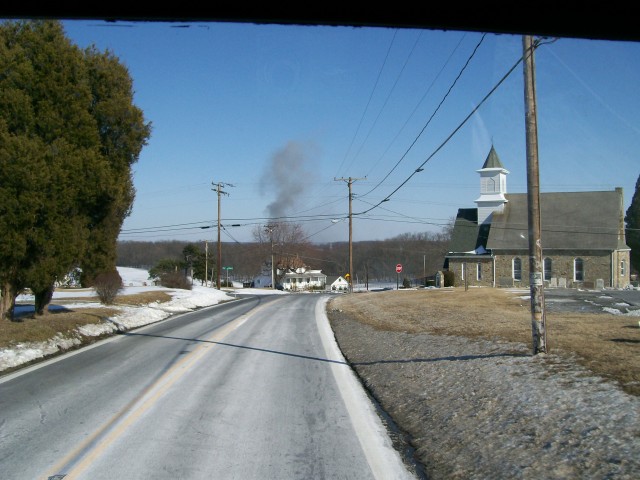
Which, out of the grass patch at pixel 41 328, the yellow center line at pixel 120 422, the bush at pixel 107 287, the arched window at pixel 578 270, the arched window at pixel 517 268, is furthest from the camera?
the arched window at pixel 517 268

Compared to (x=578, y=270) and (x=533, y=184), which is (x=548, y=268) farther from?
(x=533, y=184)

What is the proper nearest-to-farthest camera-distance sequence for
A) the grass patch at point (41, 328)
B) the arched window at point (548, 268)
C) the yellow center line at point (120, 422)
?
the yellow center line at point (120, 422) → the grass patch at point (41, 328) → the arched window at point (548, 268)

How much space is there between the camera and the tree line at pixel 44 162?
15.7 meters

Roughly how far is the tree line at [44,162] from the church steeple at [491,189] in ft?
140

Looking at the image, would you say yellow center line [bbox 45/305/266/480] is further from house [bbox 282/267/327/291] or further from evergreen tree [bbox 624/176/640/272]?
house [bbox 282/267/327/291]

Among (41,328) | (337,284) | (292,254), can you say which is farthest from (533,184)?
(337,284)

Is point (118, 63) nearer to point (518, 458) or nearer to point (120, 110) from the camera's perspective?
point (120, 110)

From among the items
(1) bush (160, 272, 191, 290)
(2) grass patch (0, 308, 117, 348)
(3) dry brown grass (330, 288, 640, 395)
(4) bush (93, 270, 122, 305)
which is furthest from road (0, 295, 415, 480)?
(1) bush (160, 272, 191, 290)

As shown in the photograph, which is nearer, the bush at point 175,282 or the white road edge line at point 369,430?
the white road edge line at point 369,430

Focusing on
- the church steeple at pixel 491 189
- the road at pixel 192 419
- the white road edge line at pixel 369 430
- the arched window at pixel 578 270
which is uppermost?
the church steeple at pixel 491 189

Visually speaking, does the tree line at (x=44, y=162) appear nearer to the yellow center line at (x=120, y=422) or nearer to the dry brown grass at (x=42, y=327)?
the dry brown grass at (x=42, y=327)

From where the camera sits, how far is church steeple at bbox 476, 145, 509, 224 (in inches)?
2224

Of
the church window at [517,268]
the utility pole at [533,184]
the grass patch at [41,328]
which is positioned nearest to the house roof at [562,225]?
the church window at [517,268]

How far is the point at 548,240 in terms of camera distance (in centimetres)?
5184
